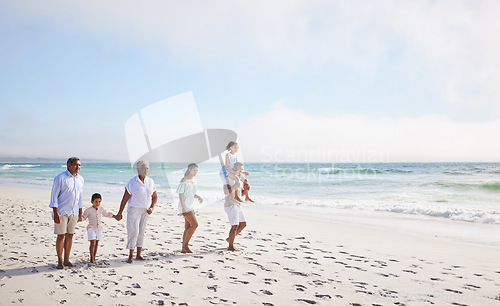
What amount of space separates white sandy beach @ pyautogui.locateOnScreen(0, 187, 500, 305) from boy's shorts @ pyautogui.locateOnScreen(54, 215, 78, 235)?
0.58 meters

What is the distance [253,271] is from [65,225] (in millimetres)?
2873

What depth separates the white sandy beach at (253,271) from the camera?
154 inches

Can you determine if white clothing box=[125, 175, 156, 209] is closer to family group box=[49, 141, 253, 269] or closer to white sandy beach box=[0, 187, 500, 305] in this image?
family group box=[49, 141, 253, 269]

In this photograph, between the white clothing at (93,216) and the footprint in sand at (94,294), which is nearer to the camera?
the footprint in sand at (94,294)

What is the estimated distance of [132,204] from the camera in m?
5.03

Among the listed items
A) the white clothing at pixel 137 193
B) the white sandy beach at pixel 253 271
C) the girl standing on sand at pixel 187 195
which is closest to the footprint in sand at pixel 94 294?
the white sandy beach at pixel 253 271

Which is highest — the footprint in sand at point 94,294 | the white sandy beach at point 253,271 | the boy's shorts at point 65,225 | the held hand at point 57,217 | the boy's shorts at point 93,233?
the held hand at point 57,217

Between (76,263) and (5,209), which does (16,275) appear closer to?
(76,263)

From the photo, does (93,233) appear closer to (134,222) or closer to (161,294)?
(134,222)

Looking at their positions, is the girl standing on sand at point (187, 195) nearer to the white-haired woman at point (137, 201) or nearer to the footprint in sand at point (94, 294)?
the white-haired woman at point (137, 201)

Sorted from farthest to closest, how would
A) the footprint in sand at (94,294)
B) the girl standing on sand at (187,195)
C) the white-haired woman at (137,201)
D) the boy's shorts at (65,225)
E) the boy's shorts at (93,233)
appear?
1. the girl standing on sand at (187,195)
2. the white-haired woman at (137,201)
3. the boy's shorts at (93,233)
4. the boy's shorts at (65,225)
5. the footprint in sand at (94,294)

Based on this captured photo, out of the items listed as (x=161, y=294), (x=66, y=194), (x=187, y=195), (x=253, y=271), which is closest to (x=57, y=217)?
(x=66, y=194)

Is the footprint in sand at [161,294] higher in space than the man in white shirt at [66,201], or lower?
lower

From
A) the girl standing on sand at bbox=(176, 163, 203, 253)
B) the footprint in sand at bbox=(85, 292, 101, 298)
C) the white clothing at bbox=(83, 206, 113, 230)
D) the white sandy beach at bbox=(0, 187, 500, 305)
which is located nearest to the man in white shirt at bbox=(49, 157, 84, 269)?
the white clothing at bbox=(83, 206, 113, 230)
